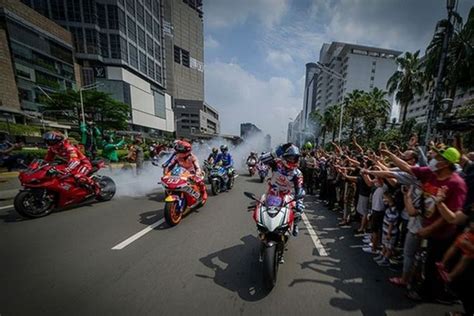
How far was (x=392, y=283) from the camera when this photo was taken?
9.24ft

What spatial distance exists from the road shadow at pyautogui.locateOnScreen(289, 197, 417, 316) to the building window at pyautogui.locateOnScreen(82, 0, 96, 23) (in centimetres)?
6418

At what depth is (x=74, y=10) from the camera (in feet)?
148

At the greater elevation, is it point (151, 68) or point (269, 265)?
point (151, 68)

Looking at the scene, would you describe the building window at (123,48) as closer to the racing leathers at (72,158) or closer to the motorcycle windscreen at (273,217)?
the racing leathers at (72,158)

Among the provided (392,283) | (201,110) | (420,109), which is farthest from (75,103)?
(420,109)

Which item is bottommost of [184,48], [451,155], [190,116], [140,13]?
[451,155]

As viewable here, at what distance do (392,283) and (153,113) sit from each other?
67.8 meters

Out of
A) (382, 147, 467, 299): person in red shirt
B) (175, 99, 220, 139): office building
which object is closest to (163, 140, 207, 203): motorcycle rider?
(382, 147, 467, 299): person in red shirt

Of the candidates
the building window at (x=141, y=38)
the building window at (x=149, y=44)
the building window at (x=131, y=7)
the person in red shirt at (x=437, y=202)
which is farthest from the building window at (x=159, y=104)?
the person in red shirt at (x=437, y=202)

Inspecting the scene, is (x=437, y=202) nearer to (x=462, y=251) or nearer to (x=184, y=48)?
(x=462, y=251)

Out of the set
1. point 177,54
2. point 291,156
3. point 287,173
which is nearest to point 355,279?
point 287,173

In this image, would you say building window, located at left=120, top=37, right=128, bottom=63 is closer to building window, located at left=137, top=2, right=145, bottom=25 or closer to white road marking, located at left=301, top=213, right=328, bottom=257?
building window, located at left=137, top=2, right=145, bottom=25

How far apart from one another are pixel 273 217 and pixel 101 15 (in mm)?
64220

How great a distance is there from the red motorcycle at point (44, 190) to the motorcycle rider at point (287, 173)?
505 centimetres
